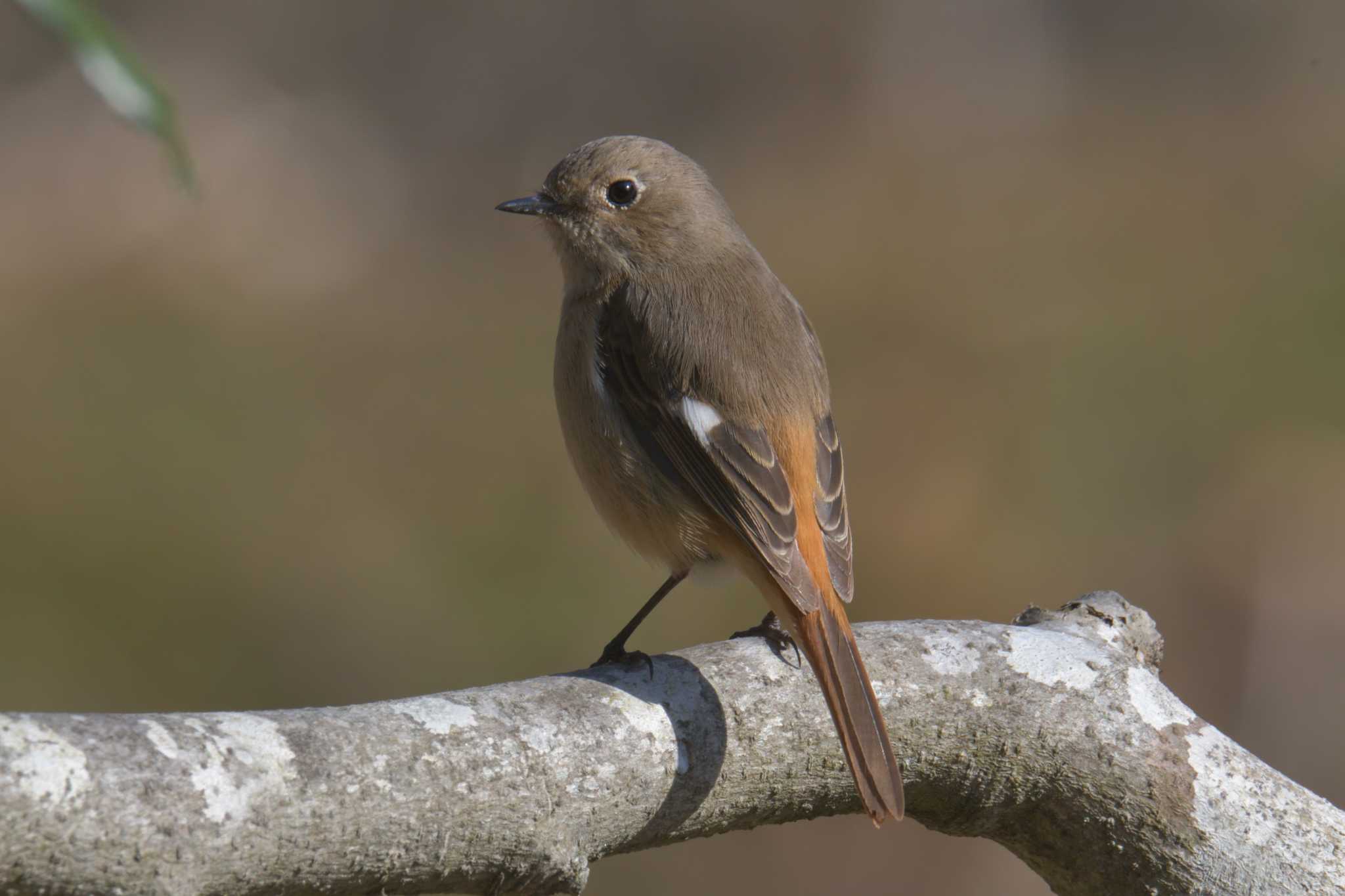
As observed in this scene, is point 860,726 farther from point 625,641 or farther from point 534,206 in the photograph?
point 534,206

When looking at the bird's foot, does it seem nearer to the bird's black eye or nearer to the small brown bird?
the small brown bird

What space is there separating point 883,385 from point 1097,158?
269 cm

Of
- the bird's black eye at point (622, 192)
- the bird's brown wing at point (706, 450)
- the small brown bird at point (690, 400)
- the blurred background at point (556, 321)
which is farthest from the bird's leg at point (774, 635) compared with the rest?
the blurred background at point (556, 321)

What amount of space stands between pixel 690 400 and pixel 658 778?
115 centimetres

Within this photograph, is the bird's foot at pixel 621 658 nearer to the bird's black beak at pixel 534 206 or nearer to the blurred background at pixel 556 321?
the bird's black beak at pixel 534 206

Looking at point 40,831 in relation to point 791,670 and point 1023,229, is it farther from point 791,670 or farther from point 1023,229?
point 1023,229

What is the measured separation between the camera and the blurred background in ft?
21.4

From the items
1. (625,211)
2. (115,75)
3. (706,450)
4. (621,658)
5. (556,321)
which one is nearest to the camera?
(115,75)

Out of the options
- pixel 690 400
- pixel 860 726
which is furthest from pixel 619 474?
pixel 860 726

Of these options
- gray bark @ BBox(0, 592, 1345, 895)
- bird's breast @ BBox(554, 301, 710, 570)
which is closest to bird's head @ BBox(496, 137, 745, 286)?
bird's breast @ BBox(554, 301, 710, 570)

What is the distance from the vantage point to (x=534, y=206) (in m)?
4.04

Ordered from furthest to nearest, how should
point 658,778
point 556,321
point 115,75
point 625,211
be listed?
point 556,321 → point 625,211 → point 658,778 → point 115,75

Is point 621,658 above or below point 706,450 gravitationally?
below

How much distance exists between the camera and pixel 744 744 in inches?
103
